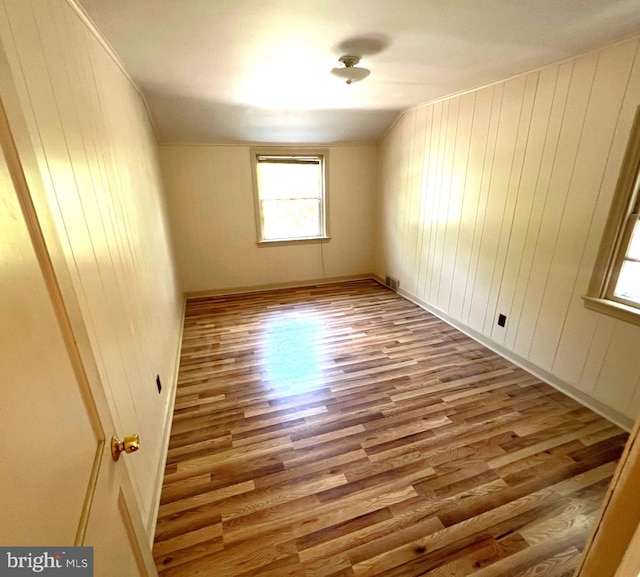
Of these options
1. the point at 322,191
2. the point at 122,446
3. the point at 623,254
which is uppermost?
the point at 322,191

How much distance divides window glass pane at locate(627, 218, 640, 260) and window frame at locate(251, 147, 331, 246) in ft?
10.9

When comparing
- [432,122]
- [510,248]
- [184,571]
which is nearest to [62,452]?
[184,571]

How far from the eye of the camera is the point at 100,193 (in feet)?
4.36

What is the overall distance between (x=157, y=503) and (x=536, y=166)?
326cm

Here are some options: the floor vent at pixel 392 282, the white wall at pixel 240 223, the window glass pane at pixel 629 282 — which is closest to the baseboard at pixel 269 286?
the white wall at pixel 240 223

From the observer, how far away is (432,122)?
3.29 meters

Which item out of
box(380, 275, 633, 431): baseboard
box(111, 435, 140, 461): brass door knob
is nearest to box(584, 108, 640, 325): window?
box(380, 275, 633, 431): baseboard

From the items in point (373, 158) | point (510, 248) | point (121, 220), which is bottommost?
point (510, 248)

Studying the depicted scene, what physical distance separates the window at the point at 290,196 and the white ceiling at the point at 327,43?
43.9 inches

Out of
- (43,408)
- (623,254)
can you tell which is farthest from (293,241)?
(43,408)

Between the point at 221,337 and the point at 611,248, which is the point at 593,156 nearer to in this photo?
the point at 611,248

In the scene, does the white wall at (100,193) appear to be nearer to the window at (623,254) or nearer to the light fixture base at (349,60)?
the light fixture base at (349,60)

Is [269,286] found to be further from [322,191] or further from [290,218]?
[322,191]

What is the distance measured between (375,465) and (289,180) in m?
3.76
